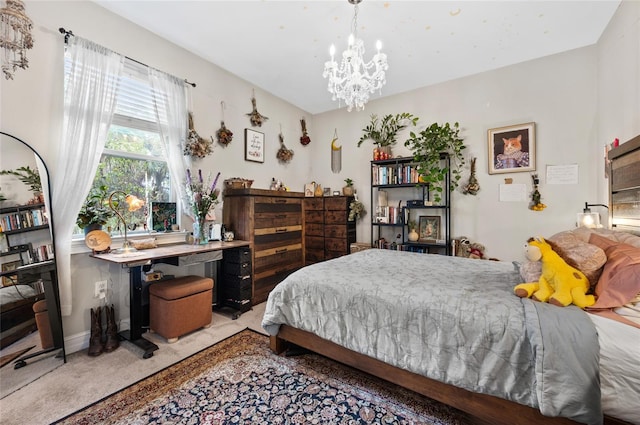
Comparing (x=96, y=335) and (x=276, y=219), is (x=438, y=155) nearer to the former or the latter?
(x=276, y=219)

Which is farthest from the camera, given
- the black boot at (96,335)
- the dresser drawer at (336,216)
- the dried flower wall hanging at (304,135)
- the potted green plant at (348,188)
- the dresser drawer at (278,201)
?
the dried flower wall hanging at (304,135)

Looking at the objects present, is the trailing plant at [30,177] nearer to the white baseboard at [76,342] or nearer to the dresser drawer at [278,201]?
the white baseboard at [76,342]

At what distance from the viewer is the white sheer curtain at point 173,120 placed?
9.05 ft

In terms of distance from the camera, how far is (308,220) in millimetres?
4410

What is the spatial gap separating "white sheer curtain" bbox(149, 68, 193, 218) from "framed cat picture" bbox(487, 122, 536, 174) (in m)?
3.76

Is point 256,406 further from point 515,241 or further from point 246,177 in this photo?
point 515,241

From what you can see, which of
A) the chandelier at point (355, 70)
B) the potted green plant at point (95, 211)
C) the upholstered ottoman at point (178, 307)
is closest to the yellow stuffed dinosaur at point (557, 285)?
the chandelier at point (355, 70)

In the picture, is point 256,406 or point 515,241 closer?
point 256,406

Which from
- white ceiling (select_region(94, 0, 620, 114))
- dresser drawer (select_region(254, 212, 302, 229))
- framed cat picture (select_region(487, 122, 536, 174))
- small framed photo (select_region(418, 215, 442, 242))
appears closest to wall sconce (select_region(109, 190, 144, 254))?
dresser drawer (select_region(254, 212, 302, 229))

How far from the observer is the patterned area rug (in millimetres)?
1496

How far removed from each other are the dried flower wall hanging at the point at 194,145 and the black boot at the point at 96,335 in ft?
5.68

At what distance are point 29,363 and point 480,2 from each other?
4.58 m

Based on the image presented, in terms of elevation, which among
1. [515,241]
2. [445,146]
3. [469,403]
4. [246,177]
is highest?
[445,146]

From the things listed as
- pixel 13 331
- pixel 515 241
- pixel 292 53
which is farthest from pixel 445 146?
pixel 13 331
